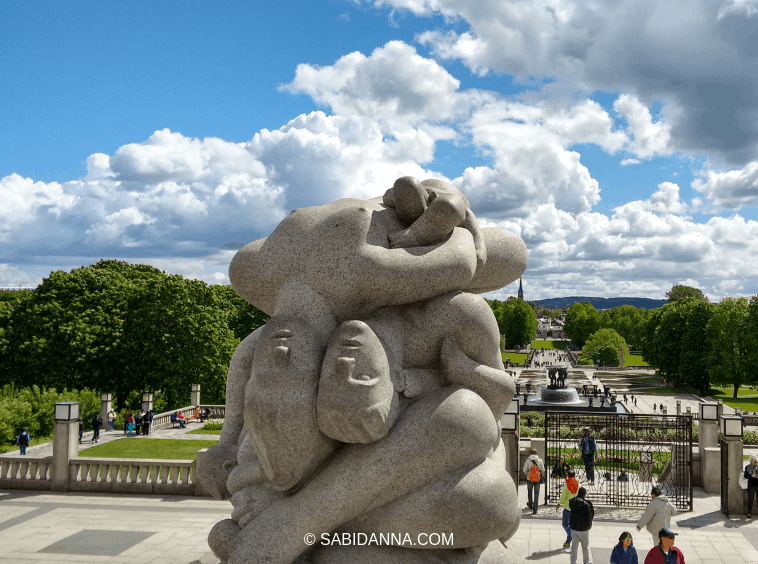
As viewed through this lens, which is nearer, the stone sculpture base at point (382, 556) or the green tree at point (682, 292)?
the stone sculpture base at point (382, 556)

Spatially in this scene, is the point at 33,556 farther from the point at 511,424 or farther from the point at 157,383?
the point at 157,383

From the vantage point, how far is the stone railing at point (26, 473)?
721 inches

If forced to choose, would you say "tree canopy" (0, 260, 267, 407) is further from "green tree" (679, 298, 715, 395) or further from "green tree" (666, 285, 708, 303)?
"green tree" (666, 285, 708, 303)

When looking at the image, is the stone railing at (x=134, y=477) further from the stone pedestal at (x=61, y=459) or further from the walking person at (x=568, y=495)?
the walking person at (x=568, y=495)

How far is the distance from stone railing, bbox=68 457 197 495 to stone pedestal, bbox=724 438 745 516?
15054 millimetres

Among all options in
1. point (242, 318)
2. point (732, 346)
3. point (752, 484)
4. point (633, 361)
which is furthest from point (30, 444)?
point (633, 361)

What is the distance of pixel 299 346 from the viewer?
590 centimetres

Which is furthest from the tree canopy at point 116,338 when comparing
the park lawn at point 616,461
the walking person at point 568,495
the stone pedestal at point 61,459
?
the walking person at point 568,495

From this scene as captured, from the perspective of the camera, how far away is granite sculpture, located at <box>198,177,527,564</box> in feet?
18.8

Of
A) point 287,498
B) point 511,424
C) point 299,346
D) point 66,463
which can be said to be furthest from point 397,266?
point 66,463

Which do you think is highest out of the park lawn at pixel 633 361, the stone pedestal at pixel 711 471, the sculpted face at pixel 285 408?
the sculpted face at pixel 285 408

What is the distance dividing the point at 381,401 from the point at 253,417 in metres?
1.22

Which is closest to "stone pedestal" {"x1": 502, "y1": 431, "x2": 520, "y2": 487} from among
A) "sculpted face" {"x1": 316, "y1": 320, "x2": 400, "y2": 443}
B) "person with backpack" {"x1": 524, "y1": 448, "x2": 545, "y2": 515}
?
"person with backpack" {"x1": 524, "y1": 448, "x2": 545, "y2": 515}

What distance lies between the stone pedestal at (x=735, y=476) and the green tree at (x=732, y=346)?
38.1 m
